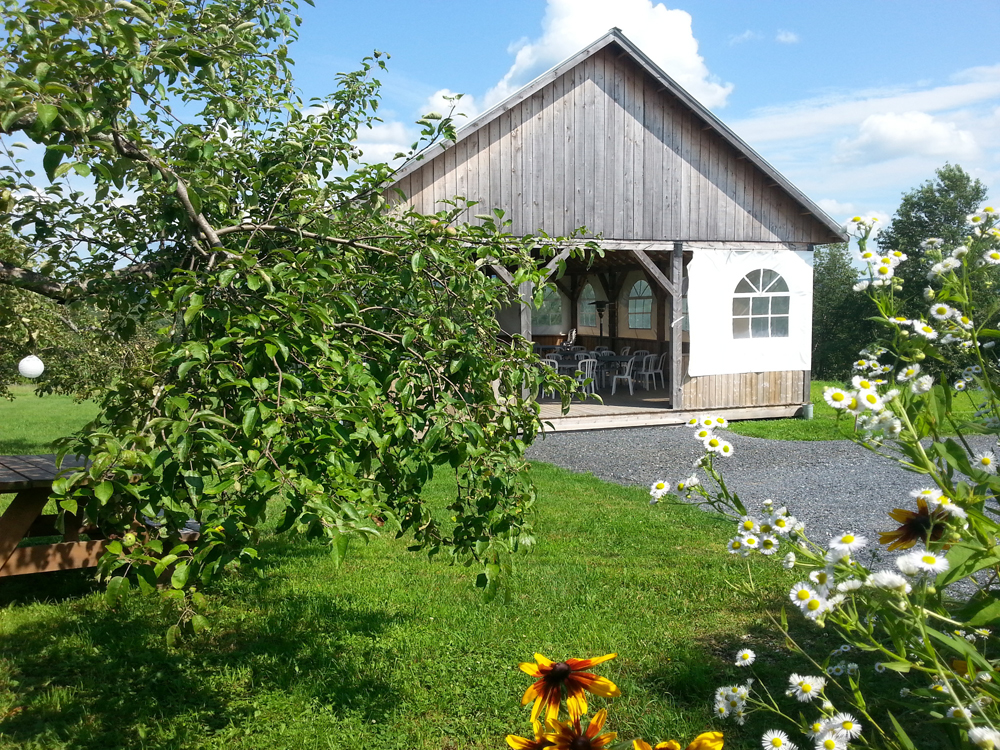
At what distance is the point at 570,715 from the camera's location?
1.30 meters

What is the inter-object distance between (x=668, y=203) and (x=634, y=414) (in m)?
3.27

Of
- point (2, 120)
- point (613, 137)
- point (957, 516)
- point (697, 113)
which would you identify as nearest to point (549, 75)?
point (613, 137)

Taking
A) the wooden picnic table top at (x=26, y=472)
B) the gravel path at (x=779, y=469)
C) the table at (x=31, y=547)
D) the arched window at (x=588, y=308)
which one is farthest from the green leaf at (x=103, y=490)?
the arched window at (x=588, y=308)

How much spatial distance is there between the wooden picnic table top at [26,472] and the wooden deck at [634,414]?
6981 mm

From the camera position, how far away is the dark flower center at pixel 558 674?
1359mm

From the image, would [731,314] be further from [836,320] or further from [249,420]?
[836,320]

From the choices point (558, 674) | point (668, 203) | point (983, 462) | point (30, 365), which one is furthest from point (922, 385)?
point (668, 203)

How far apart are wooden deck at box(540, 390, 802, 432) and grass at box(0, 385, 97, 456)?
6.98 metres

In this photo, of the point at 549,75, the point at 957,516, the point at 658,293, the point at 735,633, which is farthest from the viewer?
the point at 658,293

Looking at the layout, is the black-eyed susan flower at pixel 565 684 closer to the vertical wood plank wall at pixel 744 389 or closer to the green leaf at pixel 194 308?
the green leaf at pixel 194 308

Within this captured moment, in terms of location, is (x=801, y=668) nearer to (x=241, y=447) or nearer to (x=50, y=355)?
(x=241, y=447)

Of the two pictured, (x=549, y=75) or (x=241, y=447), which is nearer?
(x=241, y=447)

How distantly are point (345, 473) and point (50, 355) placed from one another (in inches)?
255

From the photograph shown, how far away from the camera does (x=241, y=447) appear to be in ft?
6.56
